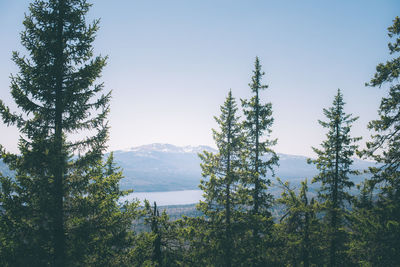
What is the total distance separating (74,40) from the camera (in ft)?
31.8

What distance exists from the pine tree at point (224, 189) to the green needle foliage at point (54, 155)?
20.0ft

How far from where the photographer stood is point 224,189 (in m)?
→ 14.8

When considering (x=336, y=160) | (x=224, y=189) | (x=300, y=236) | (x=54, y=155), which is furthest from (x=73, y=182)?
(x=336, y=160)

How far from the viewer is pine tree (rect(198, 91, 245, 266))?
1339 centimetres

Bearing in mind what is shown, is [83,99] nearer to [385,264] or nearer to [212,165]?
[212,165]

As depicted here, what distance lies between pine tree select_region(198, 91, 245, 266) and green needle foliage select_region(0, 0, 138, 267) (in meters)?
6.08

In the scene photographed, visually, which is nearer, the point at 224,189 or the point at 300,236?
the point at 300,236

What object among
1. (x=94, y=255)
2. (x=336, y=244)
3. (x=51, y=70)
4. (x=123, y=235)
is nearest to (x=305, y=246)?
(x=336, y=244)

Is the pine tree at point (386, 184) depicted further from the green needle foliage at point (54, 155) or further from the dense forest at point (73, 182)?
the green needle foliage at point (54, 155)

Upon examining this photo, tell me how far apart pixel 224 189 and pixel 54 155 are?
9.62 m

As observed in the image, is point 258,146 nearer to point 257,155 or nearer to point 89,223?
point 257,155

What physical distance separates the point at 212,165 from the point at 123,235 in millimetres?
6466

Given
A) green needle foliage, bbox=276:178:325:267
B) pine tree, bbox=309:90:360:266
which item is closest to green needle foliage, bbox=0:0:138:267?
green needle foliage, bbox=276:178:325:267

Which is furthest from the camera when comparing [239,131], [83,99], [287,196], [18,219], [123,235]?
[239,131]
